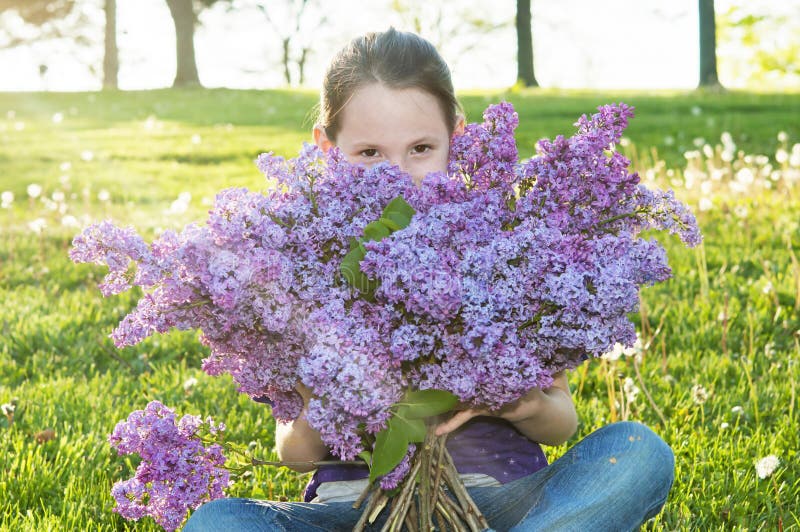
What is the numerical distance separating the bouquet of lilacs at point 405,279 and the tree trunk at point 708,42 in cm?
2240

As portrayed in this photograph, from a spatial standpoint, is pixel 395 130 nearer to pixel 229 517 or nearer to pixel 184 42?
pixel 229 517

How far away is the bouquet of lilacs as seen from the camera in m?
1.84

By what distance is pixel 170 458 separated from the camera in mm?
2385

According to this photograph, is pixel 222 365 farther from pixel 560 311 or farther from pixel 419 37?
pixel 419 37

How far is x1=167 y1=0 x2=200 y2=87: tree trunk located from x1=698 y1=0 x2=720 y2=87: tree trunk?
16464 millimetres

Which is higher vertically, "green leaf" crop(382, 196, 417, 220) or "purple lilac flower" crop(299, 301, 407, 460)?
"green leaf" crop(382, 196, 417, 220)

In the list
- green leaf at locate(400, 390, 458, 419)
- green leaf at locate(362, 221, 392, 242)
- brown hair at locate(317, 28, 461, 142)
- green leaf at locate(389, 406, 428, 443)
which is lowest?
green leaf at locate(389, 406, 428, 443)

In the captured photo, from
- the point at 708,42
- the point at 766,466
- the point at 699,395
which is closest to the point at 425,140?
the point at 766,466

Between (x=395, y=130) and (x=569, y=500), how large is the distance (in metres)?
1.36

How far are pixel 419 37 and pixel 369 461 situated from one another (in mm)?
1845

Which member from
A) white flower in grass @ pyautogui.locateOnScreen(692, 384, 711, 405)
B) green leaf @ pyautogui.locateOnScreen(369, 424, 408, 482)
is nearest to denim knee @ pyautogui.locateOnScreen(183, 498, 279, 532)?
green leaf @ pyautogui.locateOnScreen(369, 424, 408, 482)

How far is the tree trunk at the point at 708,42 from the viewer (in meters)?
22.9

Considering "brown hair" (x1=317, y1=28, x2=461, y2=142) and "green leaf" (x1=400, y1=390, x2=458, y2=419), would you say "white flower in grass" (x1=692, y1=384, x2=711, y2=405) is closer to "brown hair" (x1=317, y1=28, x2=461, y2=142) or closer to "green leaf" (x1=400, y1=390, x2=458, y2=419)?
"brown hair" (x1=317, y1=28, x2=461, y2=142)

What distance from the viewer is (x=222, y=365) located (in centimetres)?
220
